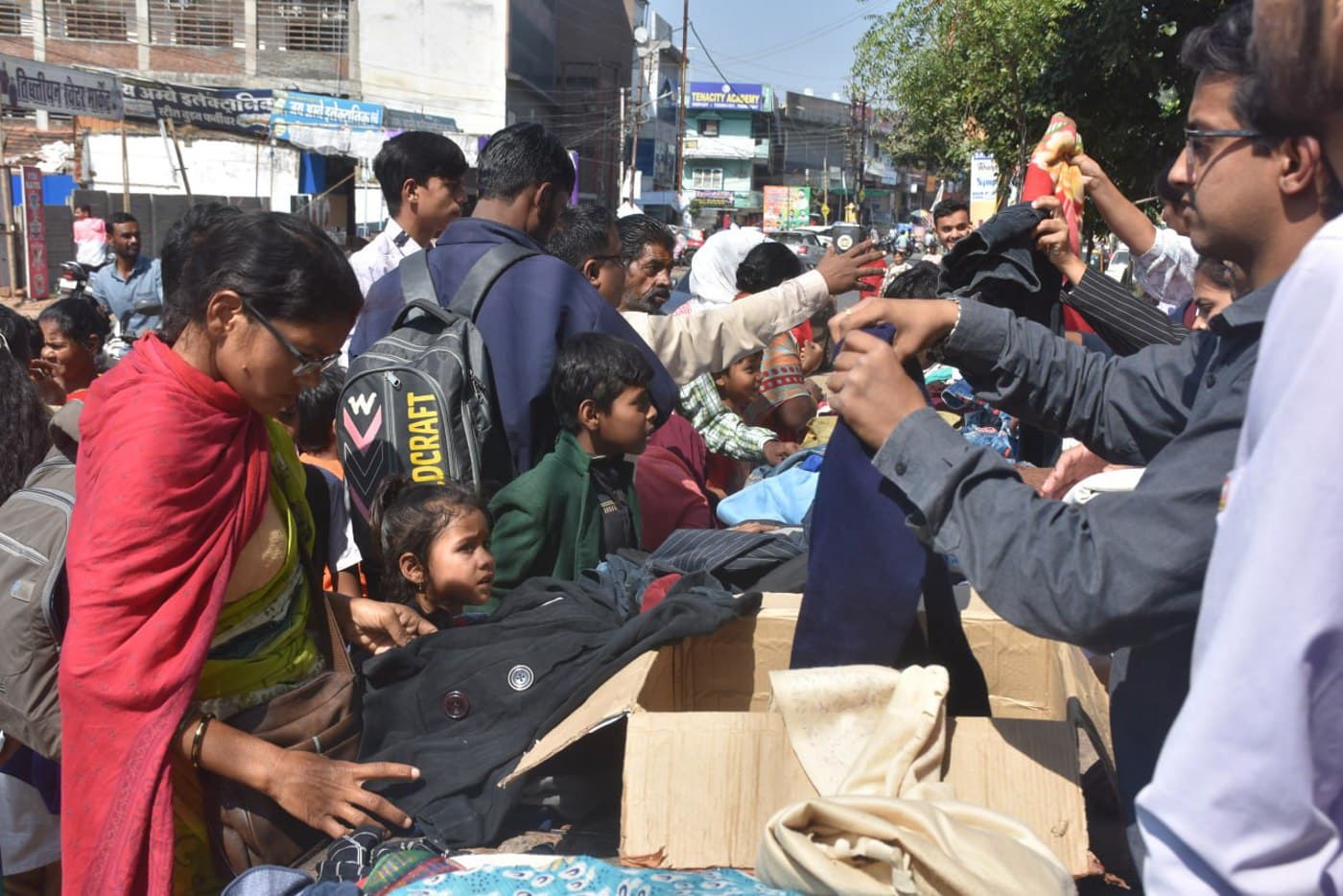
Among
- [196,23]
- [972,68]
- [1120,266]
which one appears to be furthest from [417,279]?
[196,23]

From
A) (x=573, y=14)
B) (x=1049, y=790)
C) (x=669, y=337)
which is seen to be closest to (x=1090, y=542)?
(x=1049, y=790)

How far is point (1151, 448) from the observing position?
2133 mm

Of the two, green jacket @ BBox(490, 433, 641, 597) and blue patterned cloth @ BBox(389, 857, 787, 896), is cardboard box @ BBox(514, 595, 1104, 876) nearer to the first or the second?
blue patterned cloth @ BBox(389, 857, 787, 896)

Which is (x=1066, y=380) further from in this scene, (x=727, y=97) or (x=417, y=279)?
(x=727, y=97)

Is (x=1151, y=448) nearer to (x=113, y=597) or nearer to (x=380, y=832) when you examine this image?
(x=380, y=832)

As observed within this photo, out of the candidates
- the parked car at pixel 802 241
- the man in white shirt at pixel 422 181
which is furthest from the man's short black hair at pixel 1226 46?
the parked car at pixel 802 241

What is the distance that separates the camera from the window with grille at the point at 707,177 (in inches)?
3462

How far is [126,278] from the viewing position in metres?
11.0

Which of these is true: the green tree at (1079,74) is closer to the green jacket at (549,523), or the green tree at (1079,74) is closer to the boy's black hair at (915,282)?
the boy's black hair at (915,282)

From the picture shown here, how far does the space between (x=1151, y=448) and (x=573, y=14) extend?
61976 millimetres

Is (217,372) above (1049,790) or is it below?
above

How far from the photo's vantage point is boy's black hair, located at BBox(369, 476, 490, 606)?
3.29 metres

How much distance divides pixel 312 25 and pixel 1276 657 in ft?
150

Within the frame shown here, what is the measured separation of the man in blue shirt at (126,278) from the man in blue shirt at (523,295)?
772 centimetres
